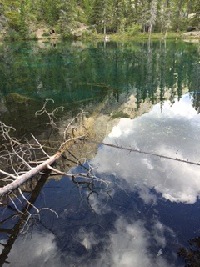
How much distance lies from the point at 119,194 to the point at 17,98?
18.1m

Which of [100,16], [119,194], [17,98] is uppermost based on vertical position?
[100,16]

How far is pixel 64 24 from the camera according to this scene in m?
102

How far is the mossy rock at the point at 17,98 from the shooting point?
2691 cm

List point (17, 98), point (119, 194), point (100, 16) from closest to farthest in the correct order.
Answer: point (119, 194) → point (17, 98) → point (100, 16)

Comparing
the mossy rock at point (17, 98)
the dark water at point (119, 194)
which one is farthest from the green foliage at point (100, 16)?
the dark water at point (119, 194)

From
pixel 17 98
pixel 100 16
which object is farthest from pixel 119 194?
pixel 100 16

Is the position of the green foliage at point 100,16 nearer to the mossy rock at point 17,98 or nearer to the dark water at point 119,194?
the mossy rock at point 17,98

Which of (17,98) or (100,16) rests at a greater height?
(100,16)

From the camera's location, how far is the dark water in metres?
9.90

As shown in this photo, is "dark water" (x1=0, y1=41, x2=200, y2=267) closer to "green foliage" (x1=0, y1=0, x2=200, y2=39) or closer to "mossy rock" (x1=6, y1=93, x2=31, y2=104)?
"mossy rock" (x1=6, y1=93, x2=31, y2=104)

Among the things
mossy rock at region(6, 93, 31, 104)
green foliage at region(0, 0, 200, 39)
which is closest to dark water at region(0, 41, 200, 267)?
mossy rock at region(6, 93, 31, 104)

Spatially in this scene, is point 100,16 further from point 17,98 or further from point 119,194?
point 119,194

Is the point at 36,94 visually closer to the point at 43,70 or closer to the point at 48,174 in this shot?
the point at 43,70

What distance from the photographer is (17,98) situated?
2788 cm
